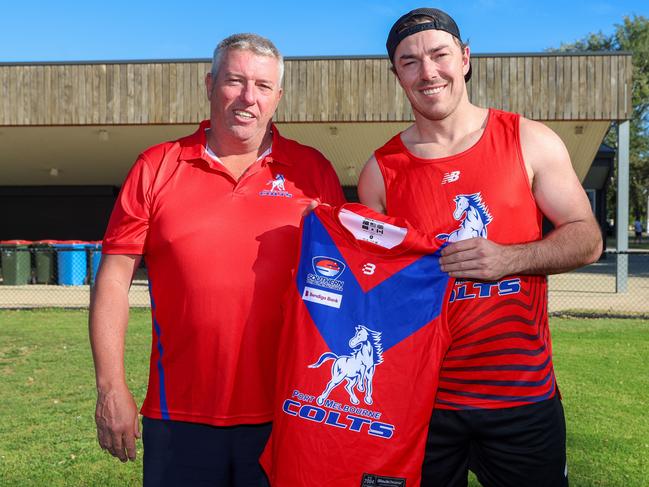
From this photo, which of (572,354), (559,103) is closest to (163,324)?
(572,354)

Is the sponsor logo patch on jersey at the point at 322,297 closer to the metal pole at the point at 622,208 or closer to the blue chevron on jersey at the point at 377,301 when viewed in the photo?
the blue chevron on jersey at the point at 377,301

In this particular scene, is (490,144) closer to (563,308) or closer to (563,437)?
(563,437)

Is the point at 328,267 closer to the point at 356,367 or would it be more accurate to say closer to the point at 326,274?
the point at 326,274

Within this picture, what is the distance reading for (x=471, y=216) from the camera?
235cm

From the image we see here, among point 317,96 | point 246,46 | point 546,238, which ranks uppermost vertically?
point 317,96

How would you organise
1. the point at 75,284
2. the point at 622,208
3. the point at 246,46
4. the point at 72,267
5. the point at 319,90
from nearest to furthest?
1. the point at 246,46
2. the point at 622,208
3. the point at 319,90
4. the point at 72,267
5. the point at 75,284

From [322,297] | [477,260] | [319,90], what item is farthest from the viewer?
[319,90]

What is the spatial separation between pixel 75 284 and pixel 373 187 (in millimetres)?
17247

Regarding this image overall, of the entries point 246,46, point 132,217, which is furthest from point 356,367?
point 246,46

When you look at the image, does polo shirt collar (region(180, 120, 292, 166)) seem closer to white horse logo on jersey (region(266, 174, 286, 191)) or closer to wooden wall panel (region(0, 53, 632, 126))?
white horse logo on jersey (region(266, 174, 286, 191))

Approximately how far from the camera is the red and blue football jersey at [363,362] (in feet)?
7.28

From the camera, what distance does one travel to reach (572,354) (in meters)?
8.10

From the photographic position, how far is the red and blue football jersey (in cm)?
222

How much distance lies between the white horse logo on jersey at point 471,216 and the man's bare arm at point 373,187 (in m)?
0.34
